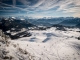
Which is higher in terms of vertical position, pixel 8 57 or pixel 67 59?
pixel 8 57

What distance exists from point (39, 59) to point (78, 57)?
12.3 ft

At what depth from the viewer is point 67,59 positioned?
790cm

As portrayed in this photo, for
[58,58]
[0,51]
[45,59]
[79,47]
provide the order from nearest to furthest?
1. [0,51]
2. [45,59]
3. [58,58]
4. [79,47]

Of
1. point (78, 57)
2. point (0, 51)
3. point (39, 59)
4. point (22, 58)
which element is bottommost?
point (78, 57)

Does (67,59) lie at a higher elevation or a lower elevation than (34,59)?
lower

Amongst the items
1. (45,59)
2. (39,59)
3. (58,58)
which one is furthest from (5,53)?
(58,58)

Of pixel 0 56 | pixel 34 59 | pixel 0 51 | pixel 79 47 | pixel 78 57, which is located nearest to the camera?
pixel 0 56

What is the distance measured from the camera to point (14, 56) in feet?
18.5

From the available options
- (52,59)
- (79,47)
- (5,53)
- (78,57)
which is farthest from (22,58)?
(79,47)

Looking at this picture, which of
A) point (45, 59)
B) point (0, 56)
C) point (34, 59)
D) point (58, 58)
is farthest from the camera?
point (58, 58)

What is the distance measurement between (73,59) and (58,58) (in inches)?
49.8

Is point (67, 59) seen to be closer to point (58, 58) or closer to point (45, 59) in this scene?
point (58, 58)

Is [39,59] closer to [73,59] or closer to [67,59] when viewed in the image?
[67,59]

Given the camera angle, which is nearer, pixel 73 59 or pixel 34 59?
pixel 34 59
